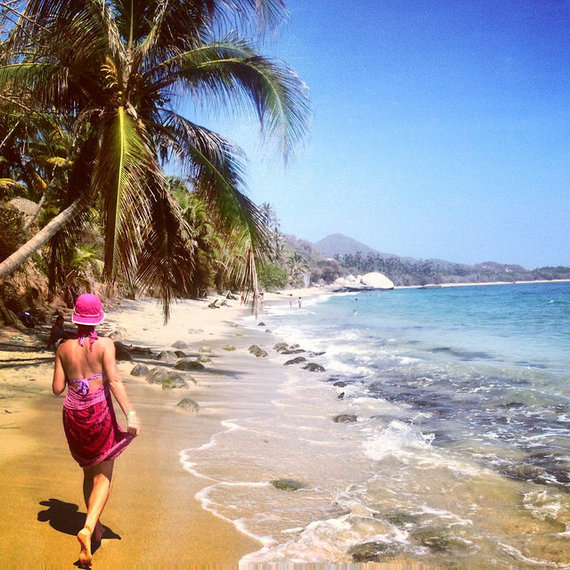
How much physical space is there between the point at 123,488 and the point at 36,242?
4843mm

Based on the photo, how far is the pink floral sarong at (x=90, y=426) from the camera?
3.01 metres

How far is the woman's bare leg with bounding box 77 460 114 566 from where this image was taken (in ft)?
9.25

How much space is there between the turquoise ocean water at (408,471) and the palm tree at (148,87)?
3508 mm

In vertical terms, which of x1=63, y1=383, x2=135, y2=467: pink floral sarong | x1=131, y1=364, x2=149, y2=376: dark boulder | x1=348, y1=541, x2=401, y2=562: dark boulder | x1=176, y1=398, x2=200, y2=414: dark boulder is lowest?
x1=348, y1=541, x2=401, y2=562: dark boulder

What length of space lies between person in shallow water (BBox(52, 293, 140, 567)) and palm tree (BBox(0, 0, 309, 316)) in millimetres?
4495

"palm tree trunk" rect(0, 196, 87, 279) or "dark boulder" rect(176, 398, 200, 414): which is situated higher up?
"palm tree trunk" rect(0, 196, 87, 279)

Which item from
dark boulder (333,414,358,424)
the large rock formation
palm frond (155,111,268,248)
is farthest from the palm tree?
the large rock formation

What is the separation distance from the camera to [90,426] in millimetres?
3006

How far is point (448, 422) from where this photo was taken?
311 inches

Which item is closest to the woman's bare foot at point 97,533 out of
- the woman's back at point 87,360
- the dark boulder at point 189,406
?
the woman's back at point 87,360

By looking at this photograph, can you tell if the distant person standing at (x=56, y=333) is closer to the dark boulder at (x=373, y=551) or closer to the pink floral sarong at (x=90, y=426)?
the pink floral sarong at (x=90, y=426)

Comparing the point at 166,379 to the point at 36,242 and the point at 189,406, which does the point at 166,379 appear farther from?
the point at 36,242

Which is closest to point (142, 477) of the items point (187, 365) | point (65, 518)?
point (65, 518)

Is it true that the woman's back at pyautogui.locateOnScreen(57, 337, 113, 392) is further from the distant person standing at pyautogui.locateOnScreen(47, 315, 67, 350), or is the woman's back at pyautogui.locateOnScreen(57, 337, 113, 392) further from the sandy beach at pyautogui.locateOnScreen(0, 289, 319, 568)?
the distant person standing at pyautogui.locateOnScreen(47, 315, 67, 350)
